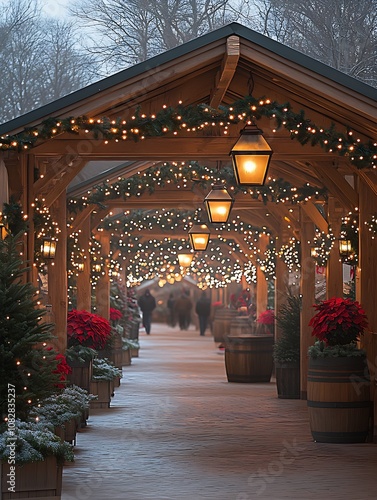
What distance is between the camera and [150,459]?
32.4ft

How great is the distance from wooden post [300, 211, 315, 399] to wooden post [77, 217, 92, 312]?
→ 374cm

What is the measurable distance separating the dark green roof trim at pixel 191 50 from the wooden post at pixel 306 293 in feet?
23.7

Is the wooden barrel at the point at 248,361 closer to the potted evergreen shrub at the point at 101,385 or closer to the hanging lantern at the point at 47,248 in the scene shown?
the potted evergreen shrub at the point at 101,385

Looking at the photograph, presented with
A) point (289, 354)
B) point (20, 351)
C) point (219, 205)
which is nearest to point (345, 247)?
point (219, 205)

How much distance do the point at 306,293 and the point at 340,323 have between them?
17.6 feet

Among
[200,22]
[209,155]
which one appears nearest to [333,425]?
→ [209,155]

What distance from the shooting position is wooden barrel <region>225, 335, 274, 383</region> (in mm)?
18906

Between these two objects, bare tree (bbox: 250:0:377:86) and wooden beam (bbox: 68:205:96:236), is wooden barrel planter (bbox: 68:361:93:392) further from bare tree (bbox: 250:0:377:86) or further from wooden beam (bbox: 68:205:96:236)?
bare tree (bbox: 250:0:377:86)

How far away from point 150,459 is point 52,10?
24.5 meters

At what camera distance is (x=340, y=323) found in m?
11.1

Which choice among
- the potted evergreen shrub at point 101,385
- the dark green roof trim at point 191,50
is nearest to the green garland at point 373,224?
the dark green roof trim at point 191,50

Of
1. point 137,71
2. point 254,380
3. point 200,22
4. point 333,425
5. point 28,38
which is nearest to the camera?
point 137,71

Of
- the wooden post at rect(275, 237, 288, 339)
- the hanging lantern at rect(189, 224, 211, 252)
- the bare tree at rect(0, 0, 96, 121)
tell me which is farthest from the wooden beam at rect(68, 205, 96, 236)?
the bare tree at rect(0, 0, 96, 121)

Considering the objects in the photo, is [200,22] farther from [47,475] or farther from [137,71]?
[47,475]
